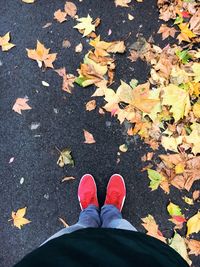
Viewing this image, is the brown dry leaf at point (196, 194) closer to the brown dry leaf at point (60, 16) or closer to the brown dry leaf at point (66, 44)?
the brown dry leaf at point (66, 44)

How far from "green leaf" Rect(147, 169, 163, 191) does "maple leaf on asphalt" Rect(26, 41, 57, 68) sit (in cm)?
104

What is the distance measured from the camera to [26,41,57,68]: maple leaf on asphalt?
2717mm

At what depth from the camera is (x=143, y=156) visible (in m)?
2.52

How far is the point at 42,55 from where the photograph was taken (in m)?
2.73

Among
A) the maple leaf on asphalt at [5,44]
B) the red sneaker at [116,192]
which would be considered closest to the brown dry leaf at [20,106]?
the maple leaf on asphalt at [5,44]

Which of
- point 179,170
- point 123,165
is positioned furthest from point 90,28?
point 179,170

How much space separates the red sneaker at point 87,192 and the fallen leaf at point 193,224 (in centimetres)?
59

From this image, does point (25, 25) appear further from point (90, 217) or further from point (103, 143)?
point (90, 217)

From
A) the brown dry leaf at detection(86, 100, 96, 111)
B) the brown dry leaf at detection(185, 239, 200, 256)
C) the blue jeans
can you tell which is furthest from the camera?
the brown dry leaf at detection(86, 100, 96, 111)

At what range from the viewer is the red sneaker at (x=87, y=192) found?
246 cm

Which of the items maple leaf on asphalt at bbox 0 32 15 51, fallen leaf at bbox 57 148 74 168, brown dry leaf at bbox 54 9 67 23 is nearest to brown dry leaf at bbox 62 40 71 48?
brown dry leaf at bbox 54 9 67 23

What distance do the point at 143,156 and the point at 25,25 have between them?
4.19 ft

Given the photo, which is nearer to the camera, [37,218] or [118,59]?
[37,218]

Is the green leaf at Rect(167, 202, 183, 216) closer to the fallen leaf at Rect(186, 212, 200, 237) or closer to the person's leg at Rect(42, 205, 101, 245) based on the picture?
the fallen leaf at Rect(186, 212, 200, 237)
